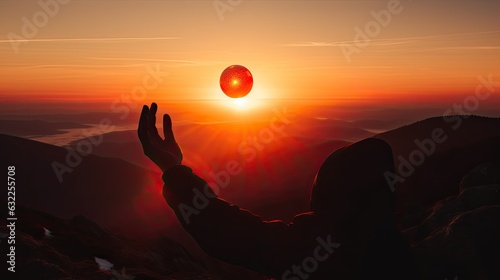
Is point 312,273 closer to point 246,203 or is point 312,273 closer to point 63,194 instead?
point 246,203

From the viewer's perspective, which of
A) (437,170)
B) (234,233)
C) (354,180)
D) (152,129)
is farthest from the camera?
(437,170)

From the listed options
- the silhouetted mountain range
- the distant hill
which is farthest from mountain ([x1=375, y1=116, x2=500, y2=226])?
the distant hill

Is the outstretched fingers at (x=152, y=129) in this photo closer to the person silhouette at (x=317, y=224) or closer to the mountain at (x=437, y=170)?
the person silhouette at (x=317, y=224)

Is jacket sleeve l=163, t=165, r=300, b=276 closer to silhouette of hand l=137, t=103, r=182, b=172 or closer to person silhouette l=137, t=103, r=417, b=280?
person silhouette l=137, t=103, r=417, b=280

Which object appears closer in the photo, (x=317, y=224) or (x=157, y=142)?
(x=317, y=224)

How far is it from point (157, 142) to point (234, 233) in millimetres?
934

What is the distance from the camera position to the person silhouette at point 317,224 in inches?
112

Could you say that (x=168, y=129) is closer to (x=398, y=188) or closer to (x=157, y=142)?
(x=157, y=142)

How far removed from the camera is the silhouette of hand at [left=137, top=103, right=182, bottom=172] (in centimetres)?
307

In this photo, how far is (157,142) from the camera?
3.19m

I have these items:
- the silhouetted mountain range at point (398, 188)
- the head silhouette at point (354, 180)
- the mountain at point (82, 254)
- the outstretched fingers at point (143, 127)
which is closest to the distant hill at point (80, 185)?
the silhouetted mountain range at point (398, 188)

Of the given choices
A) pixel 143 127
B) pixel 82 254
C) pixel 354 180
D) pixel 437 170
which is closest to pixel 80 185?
pixel 82 254

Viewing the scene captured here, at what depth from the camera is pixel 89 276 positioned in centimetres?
997

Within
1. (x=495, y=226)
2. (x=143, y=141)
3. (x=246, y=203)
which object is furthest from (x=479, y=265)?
(x=246, y=203)
